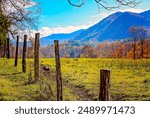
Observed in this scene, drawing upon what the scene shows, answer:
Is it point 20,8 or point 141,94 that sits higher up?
point 20,8

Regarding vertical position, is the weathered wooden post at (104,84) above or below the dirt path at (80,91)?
above

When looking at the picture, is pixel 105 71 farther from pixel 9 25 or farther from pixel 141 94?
pixel 9 25

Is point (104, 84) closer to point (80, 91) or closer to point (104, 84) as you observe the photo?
point (104, 84)

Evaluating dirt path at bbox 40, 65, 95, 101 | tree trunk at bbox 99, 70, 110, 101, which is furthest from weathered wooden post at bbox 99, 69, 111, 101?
dirt path at bbox 40, 65, 95, 101

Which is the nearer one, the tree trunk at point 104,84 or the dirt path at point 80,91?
the tree trunk at point 104,84

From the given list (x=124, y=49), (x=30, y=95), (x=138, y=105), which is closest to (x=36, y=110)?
(x=138, y=105)

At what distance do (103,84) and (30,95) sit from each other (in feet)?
25.3

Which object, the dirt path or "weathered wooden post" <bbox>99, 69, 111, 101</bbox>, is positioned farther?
the dirt path

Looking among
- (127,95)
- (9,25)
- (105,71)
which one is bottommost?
(127,95)

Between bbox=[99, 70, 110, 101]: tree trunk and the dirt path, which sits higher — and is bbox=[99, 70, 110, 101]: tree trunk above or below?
above

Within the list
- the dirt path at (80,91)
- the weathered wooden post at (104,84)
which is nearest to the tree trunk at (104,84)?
the weathered wooden post at (104,84)

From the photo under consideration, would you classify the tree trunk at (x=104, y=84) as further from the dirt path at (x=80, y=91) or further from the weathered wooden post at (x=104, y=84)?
the dirt path at (x=80, y=91)

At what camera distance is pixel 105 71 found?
12555 mm

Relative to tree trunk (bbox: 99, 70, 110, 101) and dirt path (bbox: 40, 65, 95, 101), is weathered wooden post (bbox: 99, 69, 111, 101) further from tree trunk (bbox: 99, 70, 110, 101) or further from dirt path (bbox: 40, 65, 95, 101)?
dirt path (bbox: 40, 65, 95, 101)
